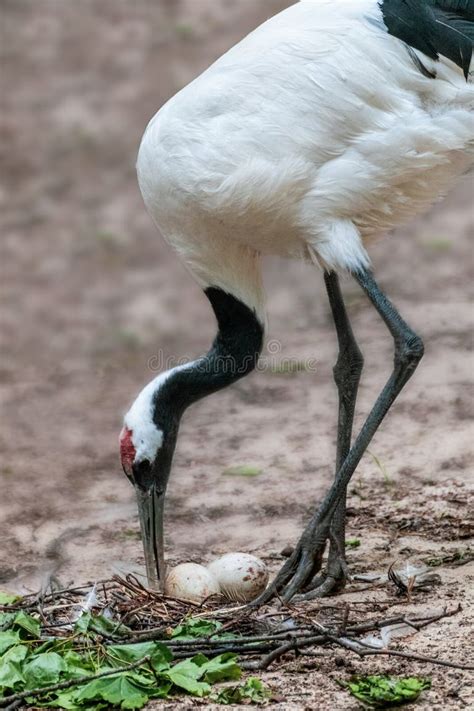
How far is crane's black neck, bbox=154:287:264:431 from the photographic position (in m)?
6.82

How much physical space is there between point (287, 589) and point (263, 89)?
2549 millimetres

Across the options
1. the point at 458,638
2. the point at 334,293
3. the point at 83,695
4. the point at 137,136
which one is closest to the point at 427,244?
the point at 137,136

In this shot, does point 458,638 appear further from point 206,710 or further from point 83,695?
point 83,695

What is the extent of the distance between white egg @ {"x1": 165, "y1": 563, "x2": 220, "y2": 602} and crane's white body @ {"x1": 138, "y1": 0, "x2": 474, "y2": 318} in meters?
1.70

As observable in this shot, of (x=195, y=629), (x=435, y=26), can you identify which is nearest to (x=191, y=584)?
(x=195, y=629)

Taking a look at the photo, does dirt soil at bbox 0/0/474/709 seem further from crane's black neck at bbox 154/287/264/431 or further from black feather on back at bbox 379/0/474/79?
black feather on back at bbox 379/0/474/79

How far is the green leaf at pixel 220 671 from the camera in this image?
507cm

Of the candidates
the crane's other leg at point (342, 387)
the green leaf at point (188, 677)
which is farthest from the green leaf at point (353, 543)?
the green leaf at point (188, 677)

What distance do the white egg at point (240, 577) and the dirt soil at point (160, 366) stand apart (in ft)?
1.30

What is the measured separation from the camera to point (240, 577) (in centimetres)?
610

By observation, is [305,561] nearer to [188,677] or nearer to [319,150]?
[188,677]

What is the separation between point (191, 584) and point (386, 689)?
1476mm

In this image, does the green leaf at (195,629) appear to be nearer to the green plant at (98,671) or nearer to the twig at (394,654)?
the green plant at (98,671)

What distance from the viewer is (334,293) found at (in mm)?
6844
